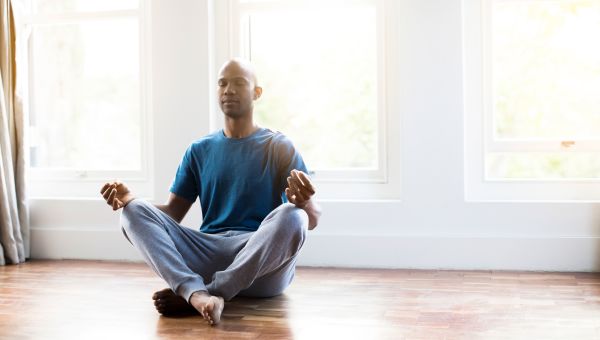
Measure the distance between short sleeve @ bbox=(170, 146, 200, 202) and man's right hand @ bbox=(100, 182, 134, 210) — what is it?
0.33 meters

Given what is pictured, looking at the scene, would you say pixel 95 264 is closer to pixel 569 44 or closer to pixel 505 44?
pixel 505 44

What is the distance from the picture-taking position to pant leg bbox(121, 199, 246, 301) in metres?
2.50

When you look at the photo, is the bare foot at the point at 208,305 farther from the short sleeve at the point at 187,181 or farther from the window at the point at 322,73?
the window at the point at 322,73

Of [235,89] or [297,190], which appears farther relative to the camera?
[235,89]

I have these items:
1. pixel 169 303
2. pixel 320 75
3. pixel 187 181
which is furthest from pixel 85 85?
pixel 169 303

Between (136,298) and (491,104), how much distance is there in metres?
2.02

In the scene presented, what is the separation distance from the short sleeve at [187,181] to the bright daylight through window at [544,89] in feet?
5.24

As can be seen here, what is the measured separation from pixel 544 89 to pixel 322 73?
1.16 m

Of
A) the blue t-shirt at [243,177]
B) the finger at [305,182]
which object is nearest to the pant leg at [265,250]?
the finger at [305,182]

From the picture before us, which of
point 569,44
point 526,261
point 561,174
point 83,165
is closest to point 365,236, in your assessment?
point 526,261

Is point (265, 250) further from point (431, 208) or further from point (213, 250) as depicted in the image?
point (431, 208)

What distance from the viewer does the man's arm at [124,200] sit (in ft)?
8.29

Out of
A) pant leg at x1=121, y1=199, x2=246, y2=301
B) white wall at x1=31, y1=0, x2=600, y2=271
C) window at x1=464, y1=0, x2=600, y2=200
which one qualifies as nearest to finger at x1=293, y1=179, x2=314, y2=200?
pant leg at x1=121, y1=199, x2=246, y2=301

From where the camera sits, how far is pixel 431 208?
11.9 feet
